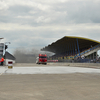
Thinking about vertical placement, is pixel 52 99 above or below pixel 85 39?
below

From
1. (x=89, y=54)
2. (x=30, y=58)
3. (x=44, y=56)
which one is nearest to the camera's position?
(x=44, y=56)

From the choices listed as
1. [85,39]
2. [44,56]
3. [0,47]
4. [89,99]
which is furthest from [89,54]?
[89,99]

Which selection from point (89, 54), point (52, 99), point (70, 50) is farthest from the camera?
point (70, 50)

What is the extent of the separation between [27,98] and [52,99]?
765mm

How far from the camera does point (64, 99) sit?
6289 mm

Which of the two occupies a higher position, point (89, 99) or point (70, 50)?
point (70, 50)

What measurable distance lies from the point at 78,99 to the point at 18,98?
177cm

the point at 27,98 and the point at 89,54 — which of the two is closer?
the point at 27,98

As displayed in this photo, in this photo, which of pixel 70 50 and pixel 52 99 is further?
pixel 70 50

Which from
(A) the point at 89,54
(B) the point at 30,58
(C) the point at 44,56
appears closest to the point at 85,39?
(A) the point at 89,54

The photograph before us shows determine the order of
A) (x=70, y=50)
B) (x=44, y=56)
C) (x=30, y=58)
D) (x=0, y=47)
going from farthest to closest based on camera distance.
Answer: (x=30, y=58), (x=70, y=50), (x=44, y=56), (x=0, y=47)

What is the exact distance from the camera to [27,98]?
21.2 ft

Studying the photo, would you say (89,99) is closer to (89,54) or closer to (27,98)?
(27,98)

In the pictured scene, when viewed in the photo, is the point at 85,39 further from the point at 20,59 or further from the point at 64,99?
the point at 20,59
